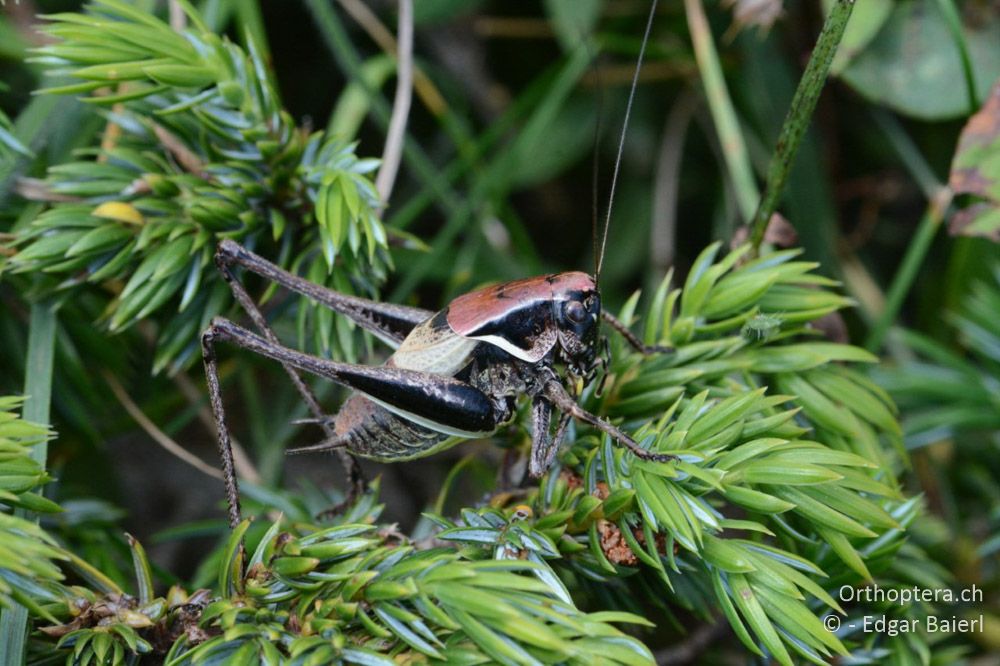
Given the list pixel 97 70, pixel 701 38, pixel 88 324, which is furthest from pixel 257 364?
pixel 701 38

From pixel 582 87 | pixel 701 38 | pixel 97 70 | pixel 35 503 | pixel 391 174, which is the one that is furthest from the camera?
pixel 582 87

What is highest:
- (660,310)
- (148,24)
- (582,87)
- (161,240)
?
(148,24)

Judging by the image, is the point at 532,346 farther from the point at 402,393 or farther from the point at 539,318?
the point at 402,393

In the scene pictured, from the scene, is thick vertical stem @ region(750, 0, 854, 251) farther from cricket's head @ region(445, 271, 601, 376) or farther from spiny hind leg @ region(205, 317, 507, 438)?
spiny hind leg @ region(205, 317, 507, 438)

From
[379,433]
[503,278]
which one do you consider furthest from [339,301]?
[503,278]

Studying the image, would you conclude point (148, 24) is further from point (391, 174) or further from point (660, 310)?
point (660, 310)

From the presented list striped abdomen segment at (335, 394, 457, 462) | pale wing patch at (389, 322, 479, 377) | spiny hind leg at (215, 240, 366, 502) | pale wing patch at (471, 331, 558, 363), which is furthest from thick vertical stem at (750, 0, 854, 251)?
spiny hind leg at (215, 240, 366, 502)
